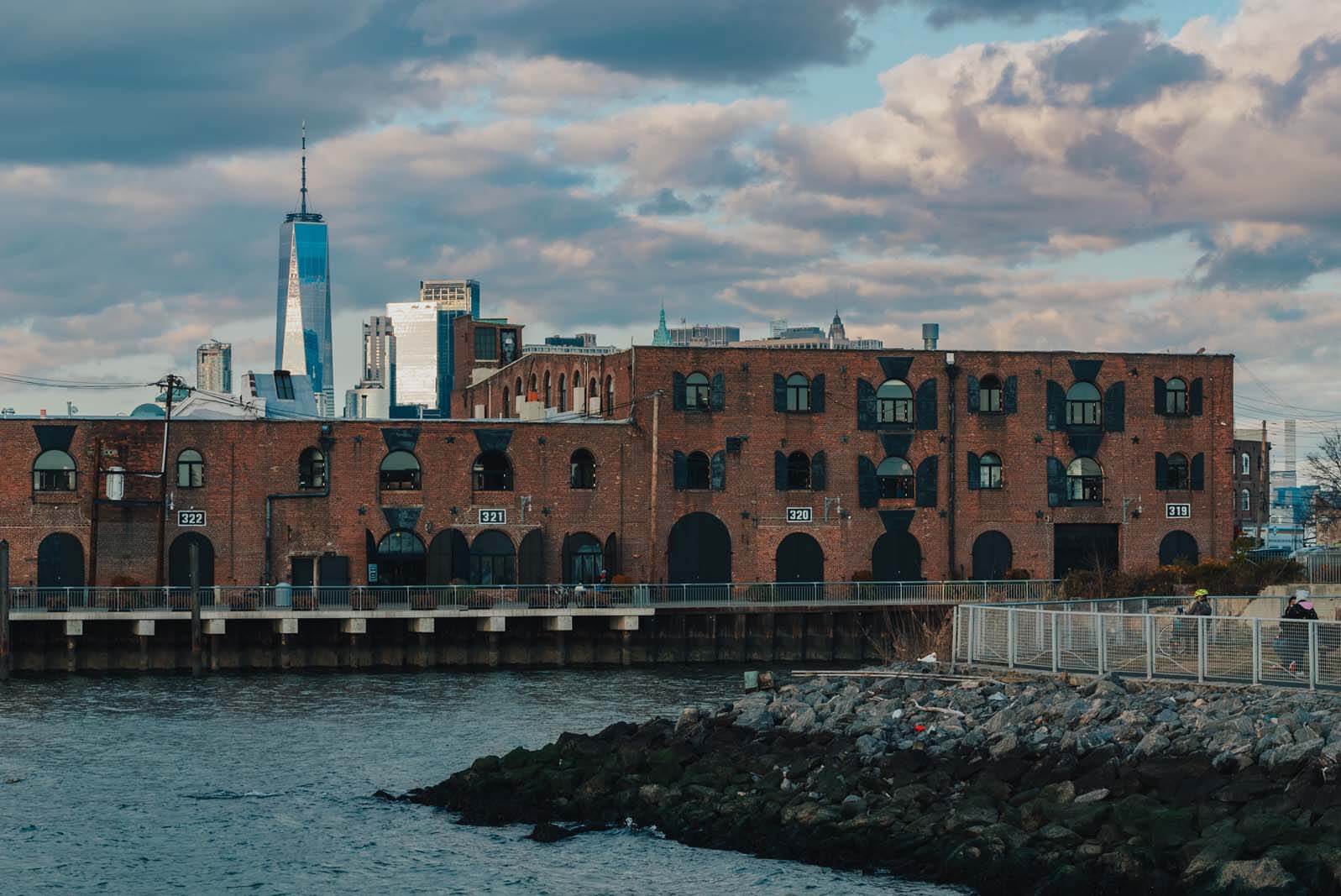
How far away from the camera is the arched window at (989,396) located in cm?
7531

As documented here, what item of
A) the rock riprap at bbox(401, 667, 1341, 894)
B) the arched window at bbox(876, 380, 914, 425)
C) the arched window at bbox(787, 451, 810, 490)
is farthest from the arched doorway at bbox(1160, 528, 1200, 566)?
the rock riprap at bbox(401, 667, 1341, 894)

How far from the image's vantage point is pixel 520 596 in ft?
212

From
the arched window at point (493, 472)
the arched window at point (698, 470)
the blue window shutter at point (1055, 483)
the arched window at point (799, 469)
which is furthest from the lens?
the blue window shutter at point (1055, 483)

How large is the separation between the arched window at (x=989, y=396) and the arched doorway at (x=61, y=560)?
119 ft

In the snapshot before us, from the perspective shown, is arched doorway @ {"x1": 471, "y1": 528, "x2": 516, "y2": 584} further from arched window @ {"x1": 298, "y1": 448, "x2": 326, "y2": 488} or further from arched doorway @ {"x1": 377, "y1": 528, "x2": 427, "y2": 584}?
arched window @ {"x1": 298, "y1": 448, "x2": 326, "y2": 488}

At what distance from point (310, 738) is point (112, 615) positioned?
16594mm

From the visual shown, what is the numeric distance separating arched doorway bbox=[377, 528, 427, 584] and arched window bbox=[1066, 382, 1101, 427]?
91.3 feet

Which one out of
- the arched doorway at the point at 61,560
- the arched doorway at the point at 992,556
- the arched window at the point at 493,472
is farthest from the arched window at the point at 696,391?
the arched doorway at the point at 61,560

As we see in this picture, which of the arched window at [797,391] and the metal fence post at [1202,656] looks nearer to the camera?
the metal fence post at [1202,656]

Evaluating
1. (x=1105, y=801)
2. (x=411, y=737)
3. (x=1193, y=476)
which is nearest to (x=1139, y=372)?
(x=1193, y=476)

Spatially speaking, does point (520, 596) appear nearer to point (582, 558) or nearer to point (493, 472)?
point (582, 558)

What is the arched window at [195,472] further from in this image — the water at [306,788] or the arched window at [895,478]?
the arched window at [895,478]

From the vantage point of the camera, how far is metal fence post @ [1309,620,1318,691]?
35812 mm

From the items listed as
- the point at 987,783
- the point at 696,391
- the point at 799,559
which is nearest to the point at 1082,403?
the point at 799,559
